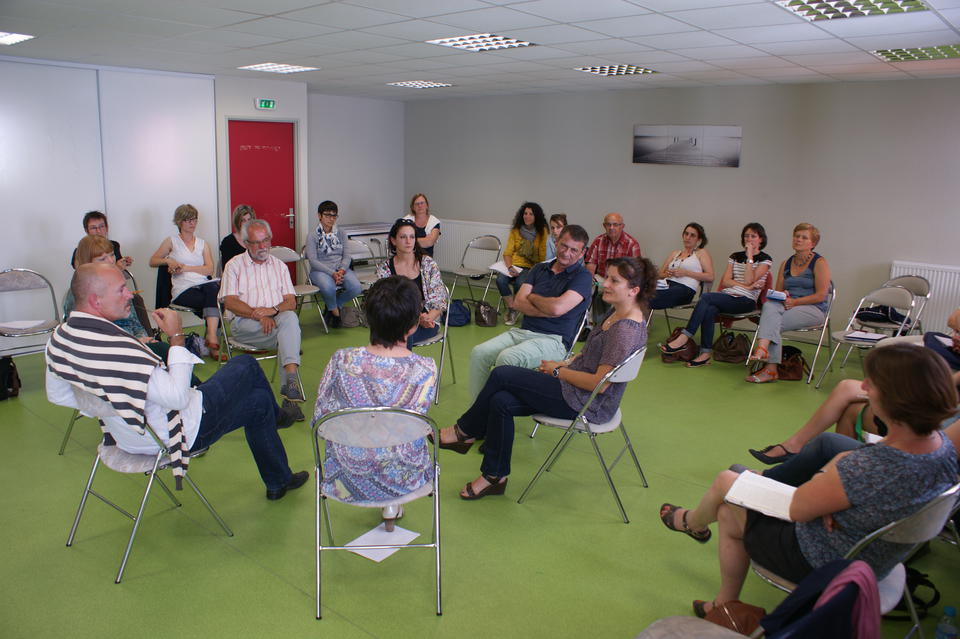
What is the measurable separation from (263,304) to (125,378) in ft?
8.02

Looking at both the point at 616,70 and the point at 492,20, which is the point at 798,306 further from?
the point at 492,20

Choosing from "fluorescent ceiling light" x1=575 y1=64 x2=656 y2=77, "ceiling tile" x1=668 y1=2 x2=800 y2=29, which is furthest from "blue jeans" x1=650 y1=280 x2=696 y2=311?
"ceiling tile" x1=668 y1=2 x2=800 y2=29

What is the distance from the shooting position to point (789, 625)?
68.1 inches

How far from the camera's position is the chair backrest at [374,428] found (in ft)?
8.51

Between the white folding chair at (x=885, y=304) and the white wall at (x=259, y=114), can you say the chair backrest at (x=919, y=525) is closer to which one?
the white folding chair at (x=885, y=304)

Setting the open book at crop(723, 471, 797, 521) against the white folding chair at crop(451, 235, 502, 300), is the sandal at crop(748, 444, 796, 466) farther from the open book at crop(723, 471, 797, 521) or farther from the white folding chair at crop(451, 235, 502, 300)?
the white folding chair at crop(451, 235, 502, 300)

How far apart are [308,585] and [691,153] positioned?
666 centimetres

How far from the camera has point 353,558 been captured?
10.6 feet

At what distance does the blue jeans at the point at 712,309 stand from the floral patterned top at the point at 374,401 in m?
4.35

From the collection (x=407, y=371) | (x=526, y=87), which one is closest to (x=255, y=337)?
(x=407, y=371)

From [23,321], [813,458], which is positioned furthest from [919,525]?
[23,321]

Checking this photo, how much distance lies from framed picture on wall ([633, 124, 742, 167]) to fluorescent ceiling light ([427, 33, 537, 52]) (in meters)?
3.17

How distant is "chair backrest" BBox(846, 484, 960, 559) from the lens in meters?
2.12

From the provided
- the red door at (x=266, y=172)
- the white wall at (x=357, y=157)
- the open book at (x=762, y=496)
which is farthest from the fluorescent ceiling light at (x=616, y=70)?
the open book at (x=762, y=496)
